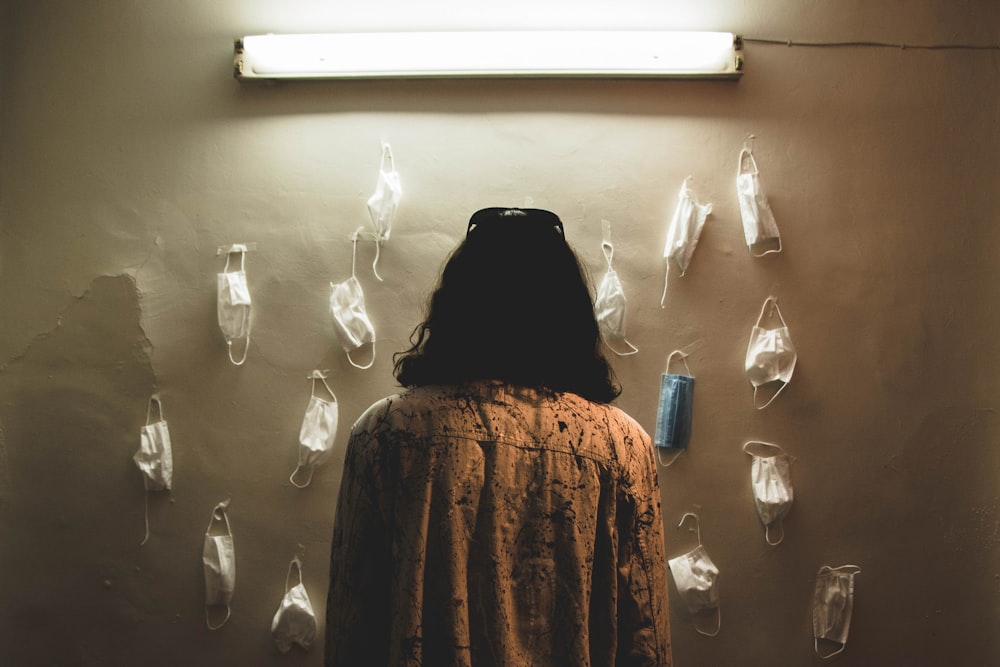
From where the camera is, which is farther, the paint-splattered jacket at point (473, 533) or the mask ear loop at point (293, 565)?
the mask ear loop at point (293, 565)

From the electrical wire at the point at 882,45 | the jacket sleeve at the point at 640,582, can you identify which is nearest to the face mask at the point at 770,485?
the jacket sleeve at the point at 640,582

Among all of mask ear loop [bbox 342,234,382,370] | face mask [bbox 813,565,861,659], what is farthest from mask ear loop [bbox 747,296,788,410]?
mask ear loop [bbox 342,234,382,370]

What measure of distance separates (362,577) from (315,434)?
0.93m

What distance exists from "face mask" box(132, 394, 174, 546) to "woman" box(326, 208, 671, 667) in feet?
3.44

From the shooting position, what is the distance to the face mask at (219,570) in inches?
73.4

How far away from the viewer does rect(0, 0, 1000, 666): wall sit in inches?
72.9

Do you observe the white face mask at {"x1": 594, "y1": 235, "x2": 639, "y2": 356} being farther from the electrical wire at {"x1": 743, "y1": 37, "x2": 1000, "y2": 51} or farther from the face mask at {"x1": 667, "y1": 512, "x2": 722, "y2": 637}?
the electrical wire at {"x1": 743, "y1": 37, "x2": 1000, "y2": 51}

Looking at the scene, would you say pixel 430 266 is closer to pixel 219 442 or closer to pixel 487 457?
pixel 219 442

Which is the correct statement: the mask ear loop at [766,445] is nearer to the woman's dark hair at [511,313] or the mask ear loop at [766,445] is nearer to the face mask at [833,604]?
the face mask at [833,604]

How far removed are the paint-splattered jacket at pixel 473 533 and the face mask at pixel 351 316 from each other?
89 centimetres

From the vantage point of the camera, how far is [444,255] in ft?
6.33

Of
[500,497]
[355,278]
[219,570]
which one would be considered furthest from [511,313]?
[219,570]

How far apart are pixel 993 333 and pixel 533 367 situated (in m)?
1.41

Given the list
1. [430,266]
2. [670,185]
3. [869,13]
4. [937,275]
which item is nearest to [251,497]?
[430,266]
